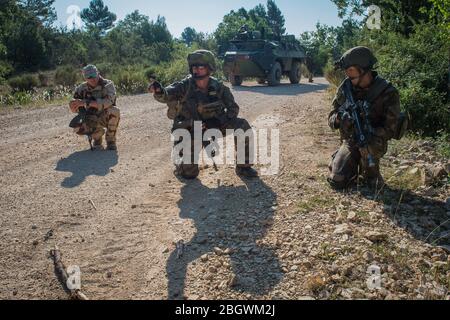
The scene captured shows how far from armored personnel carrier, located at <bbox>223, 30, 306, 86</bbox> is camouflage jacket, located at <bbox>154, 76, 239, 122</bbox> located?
10.3 m

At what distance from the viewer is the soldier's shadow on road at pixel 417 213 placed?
333cm

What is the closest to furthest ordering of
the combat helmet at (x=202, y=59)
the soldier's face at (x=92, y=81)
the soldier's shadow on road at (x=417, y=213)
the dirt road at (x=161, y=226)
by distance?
the dirt road at (x=161, y=226), the soldier's shadow on road at (x=417, y=213), the combat helmet at (x=202, y=59), the soldier's face at (x=92, y=81)

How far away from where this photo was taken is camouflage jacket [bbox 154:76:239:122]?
4.99 meters

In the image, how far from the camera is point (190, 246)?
3.33m

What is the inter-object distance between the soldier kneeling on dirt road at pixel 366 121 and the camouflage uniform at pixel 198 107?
1.20 m

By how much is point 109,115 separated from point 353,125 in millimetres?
3836

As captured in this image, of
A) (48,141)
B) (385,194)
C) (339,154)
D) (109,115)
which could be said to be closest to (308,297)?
(385,194)

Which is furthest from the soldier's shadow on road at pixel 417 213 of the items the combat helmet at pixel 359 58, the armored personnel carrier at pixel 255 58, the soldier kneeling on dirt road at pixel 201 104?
the armored personnel carrier at pixel 255 58

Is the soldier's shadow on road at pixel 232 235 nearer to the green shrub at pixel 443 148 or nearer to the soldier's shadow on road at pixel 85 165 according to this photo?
the soldier's shadow on road at pixel 85 165

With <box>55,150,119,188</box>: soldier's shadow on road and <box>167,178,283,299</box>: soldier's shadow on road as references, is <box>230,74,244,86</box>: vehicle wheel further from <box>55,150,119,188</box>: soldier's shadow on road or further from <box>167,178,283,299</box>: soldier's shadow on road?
<box>167,178,283,299</box>: soldier's shadow on road

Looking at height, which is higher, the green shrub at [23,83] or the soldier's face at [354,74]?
the green shrub at [23,83]

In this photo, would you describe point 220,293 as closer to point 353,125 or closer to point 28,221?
point 28,221

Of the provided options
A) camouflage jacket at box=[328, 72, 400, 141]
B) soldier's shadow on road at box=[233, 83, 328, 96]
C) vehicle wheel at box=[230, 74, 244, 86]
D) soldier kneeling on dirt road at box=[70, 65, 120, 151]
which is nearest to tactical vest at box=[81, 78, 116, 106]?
soldier kneeling on dirt road at box=[70, 65, 120, 151]

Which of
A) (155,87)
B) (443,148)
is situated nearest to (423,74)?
(443,148)
